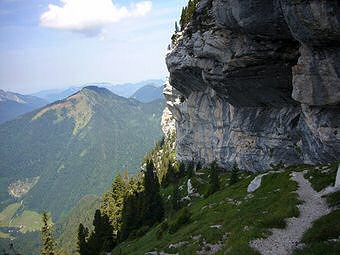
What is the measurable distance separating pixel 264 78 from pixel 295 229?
114 ft

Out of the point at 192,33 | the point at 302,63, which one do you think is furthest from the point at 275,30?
the point at 192,33

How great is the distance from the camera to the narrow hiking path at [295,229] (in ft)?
80.9

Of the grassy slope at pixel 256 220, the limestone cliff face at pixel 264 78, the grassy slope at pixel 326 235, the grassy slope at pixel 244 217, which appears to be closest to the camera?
the grassy slope at pixel 326 235

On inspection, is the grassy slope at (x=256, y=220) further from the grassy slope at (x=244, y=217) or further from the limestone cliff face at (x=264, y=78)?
the limestone cliff face at (x=264, y=78)

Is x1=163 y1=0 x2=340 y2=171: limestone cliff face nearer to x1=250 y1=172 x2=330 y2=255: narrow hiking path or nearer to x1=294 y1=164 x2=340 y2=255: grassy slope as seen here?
x1=250 y1=172 x2=330 y2=255: narrow hiking path

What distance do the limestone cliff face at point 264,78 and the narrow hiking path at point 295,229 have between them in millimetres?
12101

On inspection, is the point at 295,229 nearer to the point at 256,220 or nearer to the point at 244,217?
the point at 256,220

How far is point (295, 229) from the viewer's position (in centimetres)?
2733

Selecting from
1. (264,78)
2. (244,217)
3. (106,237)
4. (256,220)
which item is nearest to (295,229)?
(256,220)

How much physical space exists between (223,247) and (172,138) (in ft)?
560

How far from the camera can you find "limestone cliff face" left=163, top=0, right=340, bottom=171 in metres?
37.7

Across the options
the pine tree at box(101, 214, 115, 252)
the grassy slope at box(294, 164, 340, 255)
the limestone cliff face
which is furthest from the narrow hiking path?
the pine tree at box(101, 214, 115, 252)

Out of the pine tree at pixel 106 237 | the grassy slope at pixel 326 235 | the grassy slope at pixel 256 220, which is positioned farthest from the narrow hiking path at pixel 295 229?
the pine tree at pixel 106 237

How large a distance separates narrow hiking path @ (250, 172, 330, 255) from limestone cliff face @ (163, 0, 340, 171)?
476 inches
